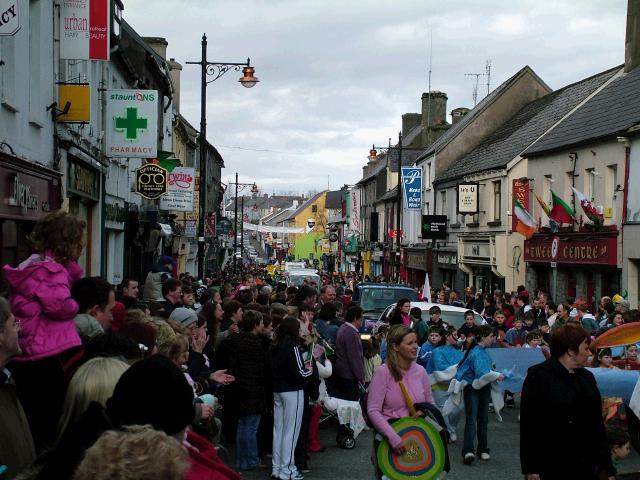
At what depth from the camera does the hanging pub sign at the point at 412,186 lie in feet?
138

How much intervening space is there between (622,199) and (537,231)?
238 inches

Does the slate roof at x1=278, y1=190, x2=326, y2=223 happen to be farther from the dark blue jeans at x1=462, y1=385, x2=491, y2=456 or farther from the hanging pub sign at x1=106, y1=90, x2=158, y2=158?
the dark blue jeans at x1=462, y1=385, x2=491, y2=456

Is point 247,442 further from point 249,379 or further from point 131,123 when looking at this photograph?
point 131,123

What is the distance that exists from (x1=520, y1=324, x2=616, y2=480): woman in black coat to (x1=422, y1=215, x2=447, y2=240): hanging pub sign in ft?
116

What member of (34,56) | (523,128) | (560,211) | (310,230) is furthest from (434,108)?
(310,230)

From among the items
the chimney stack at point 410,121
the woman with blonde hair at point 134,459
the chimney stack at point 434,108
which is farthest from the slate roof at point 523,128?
the woman with blonde hair at point 134,459

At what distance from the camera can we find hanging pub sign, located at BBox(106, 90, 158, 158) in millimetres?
17688

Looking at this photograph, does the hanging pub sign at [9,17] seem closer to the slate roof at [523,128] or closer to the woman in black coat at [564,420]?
the woman in black coat at [564,420]

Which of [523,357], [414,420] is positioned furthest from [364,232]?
[414,420]

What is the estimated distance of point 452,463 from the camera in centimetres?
1070

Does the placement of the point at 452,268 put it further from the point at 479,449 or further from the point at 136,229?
the point at 479,449

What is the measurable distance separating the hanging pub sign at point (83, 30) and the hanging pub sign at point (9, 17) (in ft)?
14.5

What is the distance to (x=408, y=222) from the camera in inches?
2074

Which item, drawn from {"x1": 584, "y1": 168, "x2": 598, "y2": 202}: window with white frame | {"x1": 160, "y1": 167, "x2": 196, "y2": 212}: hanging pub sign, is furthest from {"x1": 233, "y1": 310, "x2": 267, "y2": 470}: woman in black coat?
{"x1": 584, "y1": 168, "x2": 598, "y2": 202}: window with white frame
